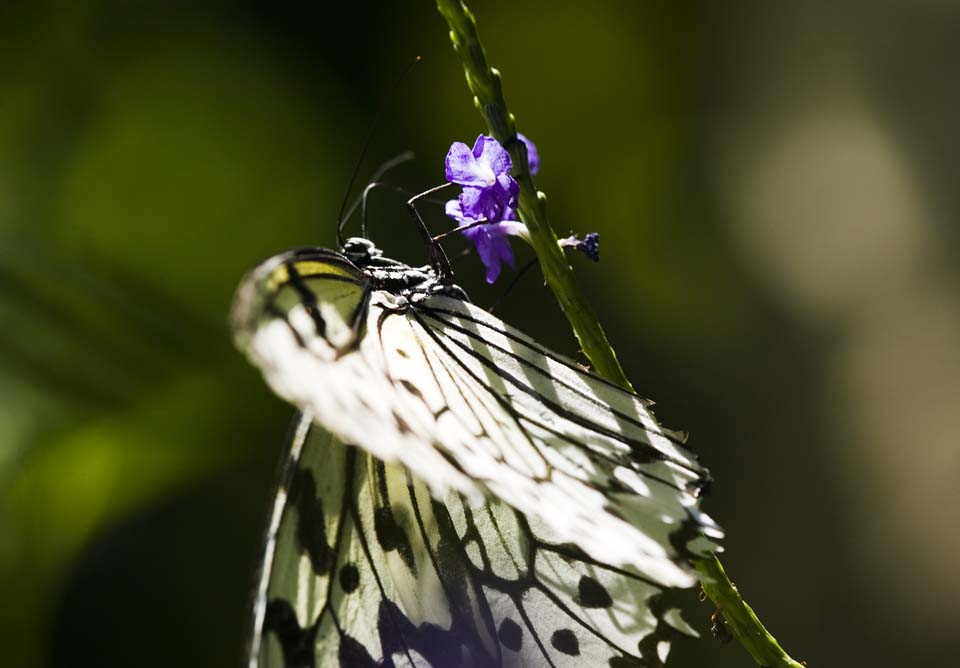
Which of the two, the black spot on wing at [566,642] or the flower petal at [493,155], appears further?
the black spot on wing at [566,642]

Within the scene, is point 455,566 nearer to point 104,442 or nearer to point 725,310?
point 104,442

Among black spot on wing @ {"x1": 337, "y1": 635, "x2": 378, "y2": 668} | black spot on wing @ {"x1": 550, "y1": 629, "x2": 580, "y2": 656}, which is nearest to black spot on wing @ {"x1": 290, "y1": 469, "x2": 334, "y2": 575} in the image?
black spot on wing @ {"x1": 337, "y1": 635, "x2": 378, "y2": 668}

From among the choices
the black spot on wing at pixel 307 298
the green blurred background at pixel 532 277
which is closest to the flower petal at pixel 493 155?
the black spot on wing at pixel 307 298

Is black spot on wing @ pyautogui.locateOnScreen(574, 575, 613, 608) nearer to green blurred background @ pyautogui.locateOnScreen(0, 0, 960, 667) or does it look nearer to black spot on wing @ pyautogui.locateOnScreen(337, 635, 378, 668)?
black spot on wing @ pyautogui.locateOnScreen(337, 635, 378, 668)

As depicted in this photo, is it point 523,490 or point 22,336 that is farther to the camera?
point 22,336

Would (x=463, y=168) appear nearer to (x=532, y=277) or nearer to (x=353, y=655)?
(x=353, y=655)

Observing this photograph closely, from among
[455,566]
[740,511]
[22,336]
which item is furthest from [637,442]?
[22,336]

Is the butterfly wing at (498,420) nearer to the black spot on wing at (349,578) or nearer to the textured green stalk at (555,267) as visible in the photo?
the textured green stalk at (555,267)

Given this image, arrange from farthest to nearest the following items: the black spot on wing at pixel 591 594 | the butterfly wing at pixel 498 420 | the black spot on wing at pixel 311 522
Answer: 1. the black spot on wing at pixel 591 594
2. the black spot on wing at pixel 311 522
3. the butterfly wing at pixel 498 420
